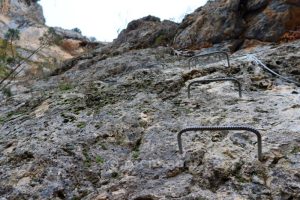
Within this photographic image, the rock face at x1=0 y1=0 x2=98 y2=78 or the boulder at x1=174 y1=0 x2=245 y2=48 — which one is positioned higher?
the rock face at x1=0 y1=0 x2=98 y2=78

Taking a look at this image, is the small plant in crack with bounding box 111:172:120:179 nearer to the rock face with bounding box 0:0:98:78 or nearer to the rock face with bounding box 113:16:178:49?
the rock face with bounding box 113:16:178:49

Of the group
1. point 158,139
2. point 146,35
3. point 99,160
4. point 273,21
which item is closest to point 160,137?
point 158,139

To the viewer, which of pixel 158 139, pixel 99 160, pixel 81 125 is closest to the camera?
pixel 99 160

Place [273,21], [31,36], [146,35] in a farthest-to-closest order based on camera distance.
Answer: [31,36] → [146,35] → [273,21]

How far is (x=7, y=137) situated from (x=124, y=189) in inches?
97.8

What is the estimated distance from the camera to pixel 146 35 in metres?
11.5

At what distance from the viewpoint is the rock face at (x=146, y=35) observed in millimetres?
11086

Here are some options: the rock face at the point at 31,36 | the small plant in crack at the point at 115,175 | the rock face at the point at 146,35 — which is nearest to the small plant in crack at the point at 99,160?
the small plant in crack at the point at 115,175

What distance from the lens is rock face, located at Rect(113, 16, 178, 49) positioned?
1109cm

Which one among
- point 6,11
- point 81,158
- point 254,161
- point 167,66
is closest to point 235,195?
point 254,161

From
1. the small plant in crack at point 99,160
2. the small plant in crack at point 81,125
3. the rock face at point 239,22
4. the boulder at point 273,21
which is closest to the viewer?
the small plant in crack at point 99,160

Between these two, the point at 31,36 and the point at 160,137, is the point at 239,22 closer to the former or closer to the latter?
the point at 160,137

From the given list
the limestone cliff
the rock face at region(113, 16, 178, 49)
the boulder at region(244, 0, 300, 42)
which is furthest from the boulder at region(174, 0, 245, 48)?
the limestone cliff

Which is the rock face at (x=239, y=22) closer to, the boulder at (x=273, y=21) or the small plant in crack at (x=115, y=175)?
the boulder at (x=273, y=21)
